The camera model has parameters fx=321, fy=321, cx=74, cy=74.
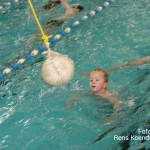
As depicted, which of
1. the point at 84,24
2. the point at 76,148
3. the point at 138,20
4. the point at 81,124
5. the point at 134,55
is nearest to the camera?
the point at 76,148

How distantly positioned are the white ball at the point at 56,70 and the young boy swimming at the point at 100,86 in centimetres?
94

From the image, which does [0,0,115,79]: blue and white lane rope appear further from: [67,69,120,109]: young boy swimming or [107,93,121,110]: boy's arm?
[107,93,121,110]: boy's arm

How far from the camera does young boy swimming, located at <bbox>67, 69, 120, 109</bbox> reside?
4.49 metres

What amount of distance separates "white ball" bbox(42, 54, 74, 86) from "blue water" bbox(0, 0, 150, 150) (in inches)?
36.7

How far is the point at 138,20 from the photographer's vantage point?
22.5 ft

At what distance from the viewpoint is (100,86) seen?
4539mm

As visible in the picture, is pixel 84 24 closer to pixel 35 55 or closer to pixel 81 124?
pixel 35 55

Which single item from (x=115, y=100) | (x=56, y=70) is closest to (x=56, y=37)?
(x=115, y=100)

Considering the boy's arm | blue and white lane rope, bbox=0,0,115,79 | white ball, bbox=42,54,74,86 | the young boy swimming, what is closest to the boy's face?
the young boy swimming

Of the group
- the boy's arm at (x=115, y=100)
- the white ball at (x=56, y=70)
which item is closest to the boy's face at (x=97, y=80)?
the boy's arm at (x=115, y=100)

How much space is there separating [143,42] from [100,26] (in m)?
1.29

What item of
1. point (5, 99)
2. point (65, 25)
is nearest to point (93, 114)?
point (5, 99)

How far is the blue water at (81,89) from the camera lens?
413cm

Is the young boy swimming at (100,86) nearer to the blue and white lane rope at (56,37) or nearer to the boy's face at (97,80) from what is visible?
the boy's face at (97,80)
